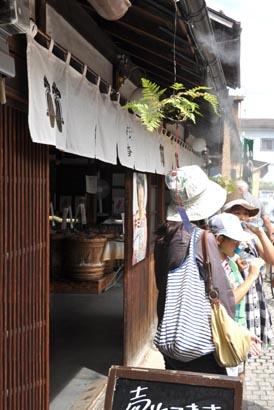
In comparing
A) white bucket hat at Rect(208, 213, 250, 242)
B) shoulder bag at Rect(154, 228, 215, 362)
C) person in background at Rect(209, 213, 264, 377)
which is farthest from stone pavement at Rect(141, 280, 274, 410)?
shoulder bag at Rect(154, 228, 215, 362)

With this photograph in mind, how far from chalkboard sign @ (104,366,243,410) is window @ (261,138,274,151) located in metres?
53.6

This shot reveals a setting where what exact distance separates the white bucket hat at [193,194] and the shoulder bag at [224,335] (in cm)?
33

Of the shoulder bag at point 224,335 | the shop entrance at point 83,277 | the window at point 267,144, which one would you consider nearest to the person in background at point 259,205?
the shoulder bag at point 224,335

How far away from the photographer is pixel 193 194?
3.47 meters

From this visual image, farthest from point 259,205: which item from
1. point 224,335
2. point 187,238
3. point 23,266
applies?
point 23,266

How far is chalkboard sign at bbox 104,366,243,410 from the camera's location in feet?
9.43

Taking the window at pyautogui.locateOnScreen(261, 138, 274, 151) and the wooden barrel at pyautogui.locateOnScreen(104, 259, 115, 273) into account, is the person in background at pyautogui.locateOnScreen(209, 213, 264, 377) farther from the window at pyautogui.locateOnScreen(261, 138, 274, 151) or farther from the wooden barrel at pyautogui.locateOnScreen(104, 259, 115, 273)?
the window at pyautogui.locateOnScreen(261, 138, 274, 151)

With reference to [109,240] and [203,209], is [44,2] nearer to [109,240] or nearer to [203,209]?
[203,209]

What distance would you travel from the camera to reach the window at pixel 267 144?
53875 millimetres

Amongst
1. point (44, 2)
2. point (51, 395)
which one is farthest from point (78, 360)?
point (44, 2)

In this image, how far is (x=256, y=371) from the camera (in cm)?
722

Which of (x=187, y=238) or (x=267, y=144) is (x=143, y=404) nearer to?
(x=187, y=238)

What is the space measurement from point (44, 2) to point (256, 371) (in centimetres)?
598

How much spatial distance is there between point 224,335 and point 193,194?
101 centimetres
